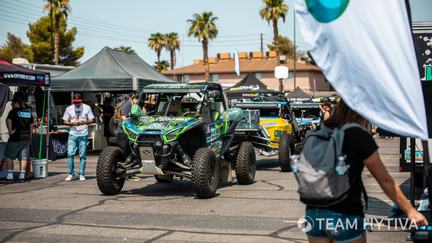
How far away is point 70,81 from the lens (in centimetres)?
2067

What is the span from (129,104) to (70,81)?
3.66m

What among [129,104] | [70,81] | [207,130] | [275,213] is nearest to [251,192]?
[207,130]

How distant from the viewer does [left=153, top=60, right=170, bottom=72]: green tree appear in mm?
84188

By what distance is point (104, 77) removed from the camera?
2059 centimetres

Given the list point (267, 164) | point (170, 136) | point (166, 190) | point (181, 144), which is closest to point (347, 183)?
point (170, 136)

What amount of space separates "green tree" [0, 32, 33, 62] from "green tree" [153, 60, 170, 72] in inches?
680

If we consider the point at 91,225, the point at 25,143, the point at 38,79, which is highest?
the point at 38,79

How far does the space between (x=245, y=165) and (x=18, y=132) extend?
490 cm

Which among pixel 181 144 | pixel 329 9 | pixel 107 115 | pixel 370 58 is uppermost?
pixel 329 9

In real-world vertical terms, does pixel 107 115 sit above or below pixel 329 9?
below

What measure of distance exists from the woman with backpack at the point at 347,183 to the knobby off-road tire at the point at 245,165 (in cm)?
819

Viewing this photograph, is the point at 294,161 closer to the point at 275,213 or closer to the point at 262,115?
the point at 275,213

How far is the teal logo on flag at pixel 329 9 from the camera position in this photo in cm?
373

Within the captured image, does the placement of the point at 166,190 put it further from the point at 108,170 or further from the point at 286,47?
the point at 286,47
